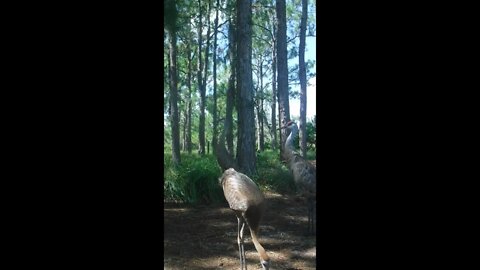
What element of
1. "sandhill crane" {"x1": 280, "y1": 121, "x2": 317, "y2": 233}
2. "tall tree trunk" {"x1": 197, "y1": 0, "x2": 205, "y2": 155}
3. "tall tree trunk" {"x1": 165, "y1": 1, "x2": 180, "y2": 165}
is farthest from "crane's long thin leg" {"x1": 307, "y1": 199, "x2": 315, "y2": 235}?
"tall tree trunk" {"x1": 197, "y1": 0, "x2": 205, "y2": 155}

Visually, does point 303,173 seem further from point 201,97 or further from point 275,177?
point 201,97

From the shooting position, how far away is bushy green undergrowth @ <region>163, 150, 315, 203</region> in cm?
358

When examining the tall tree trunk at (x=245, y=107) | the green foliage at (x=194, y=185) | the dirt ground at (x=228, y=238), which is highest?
the tall tree trunk at (x=245, y=107)

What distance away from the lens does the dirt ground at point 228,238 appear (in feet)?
7.55

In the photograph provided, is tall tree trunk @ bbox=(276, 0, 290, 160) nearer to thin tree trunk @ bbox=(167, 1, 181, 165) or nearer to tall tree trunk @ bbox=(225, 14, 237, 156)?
tall tree trunk @ bbox=(225, 14, 237, 156)

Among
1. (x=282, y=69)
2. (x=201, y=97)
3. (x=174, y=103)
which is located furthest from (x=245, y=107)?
(x=201, y=97)

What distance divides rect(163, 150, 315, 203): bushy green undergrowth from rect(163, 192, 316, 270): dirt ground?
86 millimetres

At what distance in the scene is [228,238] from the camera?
2.80m

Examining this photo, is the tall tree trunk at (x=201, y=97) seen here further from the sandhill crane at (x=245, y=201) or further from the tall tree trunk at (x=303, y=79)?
the sandhill crane at (x=245, y=201)

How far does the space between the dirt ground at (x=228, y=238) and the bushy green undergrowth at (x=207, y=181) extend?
0.09 meters

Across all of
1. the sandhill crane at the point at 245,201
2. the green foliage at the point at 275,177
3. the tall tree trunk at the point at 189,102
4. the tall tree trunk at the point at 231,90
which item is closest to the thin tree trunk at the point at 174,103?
the tall tree trunk at the point at 231,90
